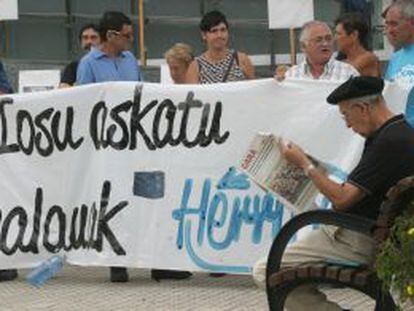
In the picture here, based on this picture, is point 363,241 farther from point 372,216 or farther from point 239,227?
point 239,227

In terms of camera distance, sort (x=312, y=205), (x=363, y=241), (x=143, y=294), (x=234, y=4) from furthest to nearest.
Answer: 1. (x=234, y=4)
2. (x=143, y=294)
3. (x=312, y=205)
4. (x=363, y=241)

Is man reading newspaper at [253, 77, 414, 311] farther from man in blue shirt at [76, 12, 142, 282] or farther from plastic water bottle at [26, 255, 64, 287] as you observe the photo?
man in blue shirt at [76, 12, 142, 282]

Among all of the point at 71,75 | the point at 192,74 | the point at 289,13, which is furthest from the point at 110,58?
the point at 289,13

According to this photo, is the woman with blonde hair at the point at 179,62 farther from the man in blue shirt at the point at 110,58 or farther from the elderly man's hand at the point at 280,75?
the elderly man's hand at the point at 280,75

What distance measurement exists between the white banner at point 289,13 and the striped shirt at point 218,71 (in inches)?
80.5

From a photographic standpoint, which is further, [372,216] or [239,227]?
[239,227]

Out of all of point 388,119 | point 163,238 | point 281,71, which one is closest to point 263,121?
point 281,71

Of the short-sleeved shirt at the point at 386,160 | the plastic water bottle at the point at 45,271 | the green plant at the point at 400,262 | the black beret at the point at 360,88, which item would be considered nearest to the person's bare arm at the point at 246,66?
the plastic water bottle at the point at 45,271

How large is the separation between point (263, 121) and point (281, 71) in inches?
14.5

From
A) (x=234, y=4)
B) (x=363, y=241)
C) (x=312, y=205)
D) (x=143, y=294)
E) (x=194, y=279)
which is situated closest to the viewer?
(x=363, y=241)

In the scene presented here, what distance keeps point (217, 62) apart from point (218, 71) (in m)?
0.08

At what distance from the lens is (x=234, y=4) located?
13.3 metres

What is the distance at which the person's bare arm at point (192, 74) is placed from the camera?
741cm

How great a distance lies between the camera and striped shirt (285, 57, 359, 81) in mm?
6781
